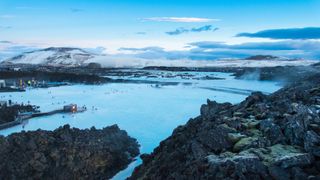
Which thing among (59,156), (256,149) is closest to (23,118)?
(59,156)

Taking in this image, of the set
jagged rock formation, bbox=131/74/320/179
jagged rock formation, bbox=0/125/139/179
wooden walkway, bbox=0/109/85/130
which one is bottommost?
wooden walkway, bbox=0/109/85/130

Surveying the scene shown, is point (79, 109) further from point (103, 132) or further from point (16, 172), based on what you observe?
point (16, 172)

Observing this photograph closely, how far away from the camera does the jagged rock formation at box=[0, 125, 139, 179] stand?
27.4 ft

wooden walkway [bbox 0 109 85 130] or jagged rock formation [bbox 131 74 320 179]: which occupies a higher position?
jagged rock formation [bbox 131 74 320 179]

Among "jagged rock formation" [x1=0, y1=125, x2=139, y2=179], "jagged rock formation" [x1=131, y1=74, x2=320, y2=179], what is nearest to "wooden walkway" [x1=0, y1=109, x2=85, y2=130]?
"jagged rock formation" [x1=0, y1=125, x2=139, y2=179]

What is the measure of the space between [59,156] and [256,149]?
5047 millimetres

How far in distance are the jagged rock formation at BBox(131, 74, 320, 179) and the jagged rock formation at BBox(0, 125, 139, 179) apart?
1991 mm

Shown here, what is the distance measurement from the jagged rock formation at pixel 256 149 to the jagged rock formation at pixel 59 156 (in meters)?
1.99

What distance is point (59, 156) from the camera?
28.6 feet

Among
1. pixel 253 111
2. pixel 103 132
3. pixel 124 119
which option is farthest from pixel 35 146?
pixel 124 119

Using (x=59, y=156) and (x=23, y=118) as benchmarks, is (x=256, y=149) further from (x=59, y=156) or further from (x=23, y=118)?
(x=23, y=118)

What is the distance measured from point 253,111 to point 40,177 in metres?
4.49

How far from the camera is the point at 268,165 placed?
4.50 meters

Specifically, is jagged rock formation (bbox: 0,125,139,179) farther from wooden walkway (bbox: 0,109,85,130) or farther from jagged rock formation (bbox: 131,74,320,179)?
wooden walkway (bbox: 0,109,85,130)
